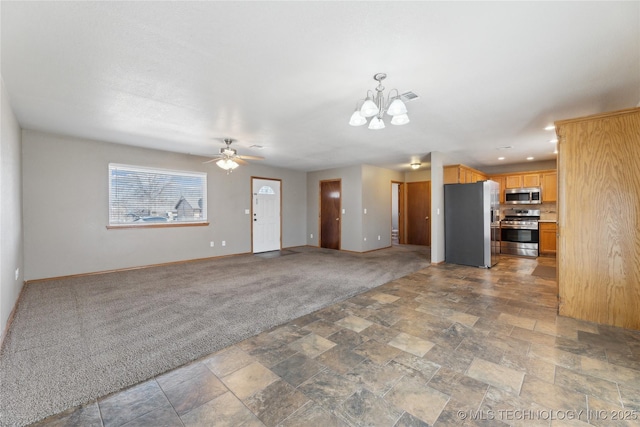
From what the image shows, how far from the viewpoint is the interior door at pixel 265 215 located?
24.0 feet

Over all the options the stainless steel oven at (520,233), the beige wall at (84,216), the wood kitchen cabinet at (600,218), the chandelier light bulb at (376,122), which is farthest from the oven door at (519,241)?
the beige wall at (84,216)

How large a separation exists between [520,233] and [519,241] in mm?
200

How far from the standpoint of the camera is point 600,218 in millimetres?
2850

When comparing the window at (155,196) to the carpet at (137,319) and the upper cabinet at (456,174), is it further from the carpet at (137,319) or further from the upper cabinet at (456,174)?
the upper cabinet at (456,174)

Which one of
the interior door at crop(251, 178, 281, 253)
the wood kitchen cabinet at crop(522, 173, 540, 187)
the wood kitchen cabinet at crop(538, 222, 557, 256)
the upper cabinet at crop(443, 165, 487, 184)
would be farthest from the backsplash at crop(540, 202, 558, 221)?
the interior door at crop(251, 178, 281, 253)

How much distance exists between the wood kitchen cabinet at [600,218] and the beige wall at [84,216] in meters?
6.28

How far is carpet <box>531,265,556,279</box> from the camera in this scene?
467 centimetres

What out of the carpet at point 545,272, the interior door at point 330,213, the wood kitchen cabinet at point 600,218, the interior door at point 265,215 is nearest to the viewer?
the wood kitchen cabinet at point 600,218

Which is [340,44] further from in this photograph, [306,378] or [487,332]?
[487,332]

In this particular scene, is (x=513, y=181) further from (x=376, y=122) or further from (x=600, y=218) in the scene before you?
(x=376, y=122)

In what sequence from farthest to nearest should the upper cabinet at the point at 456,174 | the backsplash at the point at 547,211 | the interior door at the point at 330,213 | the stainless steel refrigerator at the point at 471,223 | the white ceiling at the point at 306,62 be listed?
the interior door at the point at 330,213 → the backsplash at the point at 547,211 → the upper cabinet at the point at 456,174 → the stainless steel refrigerator at the point at 471,223 → the white ceiling at the point at 306,62

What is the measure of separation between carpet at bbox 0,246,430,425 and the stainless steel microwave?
11.9 feet

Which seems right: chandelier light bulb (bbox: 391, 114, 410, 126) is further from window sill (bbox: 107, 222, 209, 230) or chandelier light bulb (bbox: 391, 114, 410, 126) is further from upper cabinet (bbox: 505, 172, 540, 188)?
upper cabinet (bbox: 505, 172, 540, 188)

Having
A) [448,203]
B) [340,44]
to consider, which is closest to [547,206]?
[448,203]
